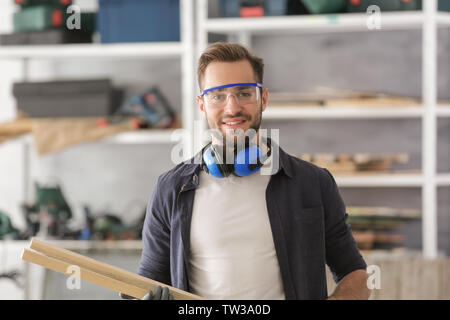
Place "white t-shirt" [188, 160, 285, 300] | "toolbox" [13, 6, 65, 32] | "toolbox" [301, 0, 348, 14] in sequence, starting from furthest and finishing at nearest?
"toolbox" [13, 6, 65, 32] < "toolbox" [301, 0, 348, 14] < "white t-shirt" [188, 160, 285, 300]

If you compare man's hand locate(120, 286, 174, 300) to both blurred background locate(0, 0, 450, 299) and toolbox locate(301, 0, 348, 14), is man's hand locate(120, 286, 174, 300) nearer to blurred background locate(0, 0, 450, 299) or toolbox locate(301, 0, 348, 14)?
blurred background locate(0, 0, 450, 299)

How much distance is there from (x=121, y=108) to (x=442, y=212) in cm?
209

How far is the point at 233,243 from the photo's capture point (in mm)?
1290

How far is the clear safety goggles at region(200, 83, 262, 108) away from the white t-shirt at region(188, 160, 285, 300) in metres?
0.19

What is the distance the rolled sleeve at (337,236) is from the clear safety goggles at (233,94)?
27cm

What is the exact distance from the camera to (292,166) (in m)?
1.37

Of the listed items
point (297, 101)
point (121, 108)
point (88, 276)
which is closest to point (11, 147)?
point (121, 108)

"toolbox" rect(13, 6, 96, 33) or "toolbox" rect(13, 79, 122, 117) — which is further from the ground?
"toolbox" rect(13, 6, 96, 33)

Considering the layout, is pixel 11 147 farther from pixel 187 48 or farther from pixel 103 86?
pixel 187 48

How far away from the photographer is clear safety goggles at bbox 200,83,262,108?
1.28 meters

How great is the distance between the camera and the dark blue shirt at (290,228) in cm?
128

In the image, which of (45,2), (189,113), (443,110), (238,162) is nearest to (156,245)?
(238,162)
